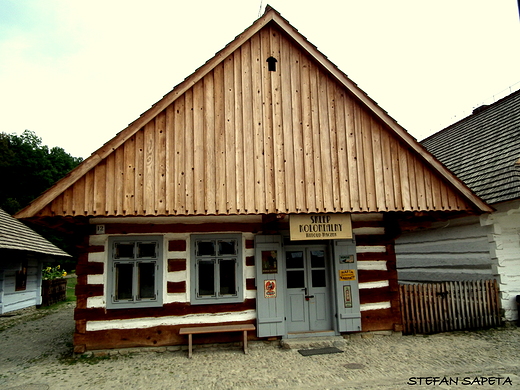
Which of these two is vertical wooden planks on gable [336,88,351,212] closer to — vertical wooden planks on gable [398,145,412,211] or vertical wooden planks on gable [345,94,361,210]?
vertical wooden planks on gable [345,94,361,210]

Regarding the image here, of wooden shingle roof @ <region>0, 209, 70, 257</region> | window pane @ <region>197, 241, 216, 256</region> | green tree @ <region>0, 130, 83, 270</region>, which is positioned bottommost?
window pane @ <region>197, 241, 216, 256</region>

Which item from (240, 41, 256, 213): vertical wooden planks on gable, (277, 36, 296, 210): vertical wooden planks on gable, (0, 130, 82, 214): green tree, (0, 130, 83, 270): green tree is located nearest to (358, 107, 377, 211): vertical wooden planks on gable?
(277, 36, 296, 210): vertical wooden planks on gable

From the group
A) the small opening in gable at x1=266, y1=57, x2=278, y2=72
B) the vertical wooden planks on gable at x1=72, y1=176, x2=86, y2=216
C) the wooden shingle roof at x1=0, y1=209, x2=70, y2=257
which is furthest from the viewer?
the wooden shingle roof at x1=0, y1=209, x2=70, y2=257

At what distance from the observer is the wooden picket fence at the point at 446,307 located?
370 inches

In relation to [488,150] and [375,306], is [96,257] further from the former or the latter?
[488,150]

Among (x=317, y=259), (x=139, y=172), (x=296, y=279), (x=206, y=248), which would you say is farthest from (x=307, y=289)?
(x=139, y=172)

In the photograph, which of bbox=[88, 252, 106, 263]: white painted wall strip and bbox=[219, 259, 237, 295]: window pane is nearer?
bbox=[88, 252, 106, 263]: white painted wall strip

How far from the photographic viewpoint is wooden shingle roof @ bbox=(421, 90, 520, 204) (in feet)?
33.5

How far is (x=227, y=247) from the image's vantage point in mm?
8938

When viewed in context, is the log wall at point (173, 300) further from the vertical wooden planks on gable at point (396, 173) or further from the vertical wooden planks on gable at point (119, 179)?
the vertical wooden planks on gable at point (396, 173)

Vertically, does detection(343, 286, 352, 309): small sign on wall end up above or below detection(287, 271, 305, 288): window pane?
below

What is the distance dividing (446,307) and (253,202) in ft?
17.8
